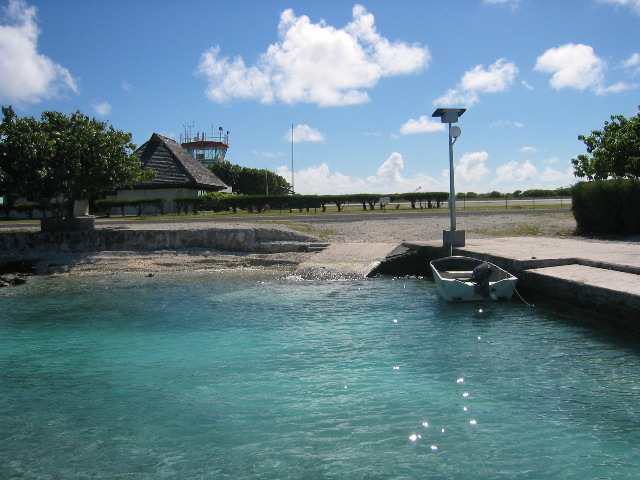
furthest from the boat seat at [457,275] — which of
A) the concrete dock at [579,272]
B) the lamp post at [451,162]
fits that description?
the lamp post at [451,162]

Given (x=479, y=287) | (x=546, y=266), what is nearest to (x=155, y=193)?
(x=479, y=287)

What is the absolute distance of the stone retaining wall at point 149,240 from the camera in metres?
24.0

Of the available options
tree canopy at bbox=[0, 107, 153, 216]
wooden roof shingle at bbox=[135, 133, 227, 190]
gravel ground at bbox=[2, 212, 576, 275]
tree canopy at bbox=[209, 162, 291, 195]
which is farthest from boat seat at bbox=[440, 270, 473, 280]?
tree canopy at bbox=[209, 162, 291, 195]

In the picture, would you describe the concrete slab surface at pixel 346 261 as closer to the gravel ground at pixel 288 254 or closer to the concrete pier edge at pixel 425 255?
the concrete pier edge at pixel 425 255

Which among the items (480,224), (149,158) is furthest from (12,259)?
(149,158)

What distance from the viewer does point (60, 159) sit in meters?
23.5

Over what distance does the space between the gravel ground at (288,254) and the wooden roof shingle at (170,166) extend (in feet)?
68.8

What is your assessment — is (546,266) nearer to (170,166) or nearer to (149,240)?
(149,240)

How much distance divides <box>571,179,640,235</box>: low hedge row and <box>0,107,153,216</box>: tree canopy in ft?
65.8

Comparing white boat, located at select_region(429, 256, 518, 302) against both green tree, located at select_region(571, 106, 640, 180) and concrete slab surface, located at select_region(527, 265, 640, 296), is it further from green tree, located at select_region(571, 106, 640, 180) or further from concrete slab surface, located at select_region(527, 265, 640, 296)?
green tree, located at select_region(571, 106, 640, 180)

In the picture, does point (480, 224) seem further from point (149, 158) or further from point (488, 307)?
point (149, 158)

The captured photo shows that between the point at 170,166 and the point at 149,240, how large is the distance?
25.5m

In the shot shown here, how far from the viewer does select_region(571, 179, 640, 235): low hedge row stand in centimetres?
2058

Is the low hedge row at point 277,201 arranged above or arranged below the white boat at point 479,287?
above
